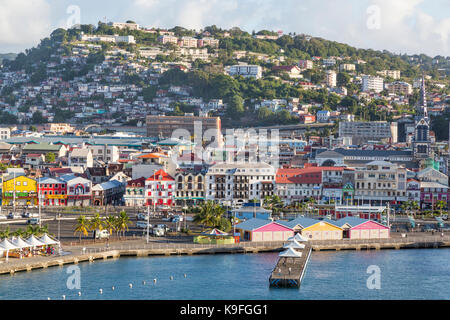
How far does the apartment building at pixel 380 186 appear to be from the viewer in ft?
165

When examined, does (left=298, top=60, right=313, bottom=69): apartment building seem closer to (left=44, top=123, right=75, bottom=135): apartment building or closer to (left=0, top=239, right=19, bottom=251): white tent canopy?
(left=44, top=123, right=75, bottom=135): apartment building

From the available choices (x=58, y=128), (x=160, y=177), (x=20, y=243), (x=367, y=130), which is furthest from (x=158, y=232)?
(x=58, y=128)

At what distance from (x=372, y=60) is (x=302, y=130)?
59.6m

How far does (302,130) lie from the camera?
97.2 m

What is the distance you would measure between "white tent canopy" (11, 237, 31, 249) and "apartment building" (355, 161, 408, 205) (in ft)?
75.9

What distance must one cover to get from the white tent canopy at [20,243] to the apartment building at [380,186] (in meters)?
23.1

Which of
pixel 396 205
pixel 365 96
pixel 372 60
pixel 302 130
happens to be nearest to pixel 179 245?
pixel 396 205

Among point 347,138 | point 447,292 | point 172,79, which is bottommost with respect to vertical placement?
point 447,292

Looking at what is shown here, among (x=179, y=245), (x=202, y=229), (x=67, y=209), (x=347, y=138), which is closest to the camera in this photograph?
(x=179, y=245)

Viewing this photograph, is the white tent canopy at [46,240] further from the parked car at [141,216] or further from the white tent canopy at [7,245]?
the parked car at [141,216]

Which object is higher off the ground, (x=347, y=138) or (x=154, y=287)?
(x=347, y=138)

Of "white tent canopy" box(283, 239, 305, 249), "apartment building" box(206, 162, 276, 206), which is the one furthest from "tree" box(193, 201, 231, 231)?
"apartment building" box(206, 162, 276, 206)
